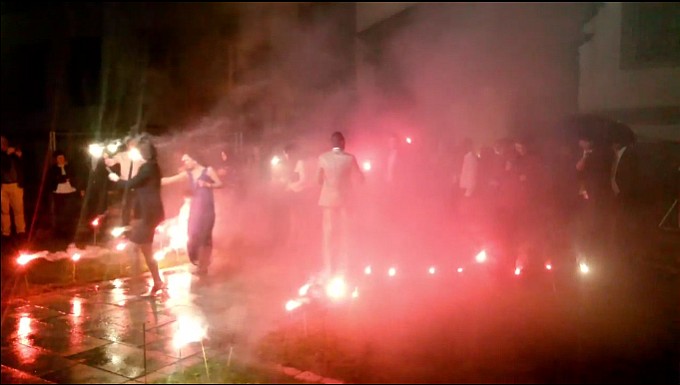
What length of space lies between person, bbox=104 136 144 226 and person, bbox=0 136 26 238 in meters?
2.11

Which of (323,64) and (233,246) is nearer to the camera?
(233,246)

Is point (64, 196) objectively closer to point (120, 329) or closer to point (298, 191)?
point (298, 191)

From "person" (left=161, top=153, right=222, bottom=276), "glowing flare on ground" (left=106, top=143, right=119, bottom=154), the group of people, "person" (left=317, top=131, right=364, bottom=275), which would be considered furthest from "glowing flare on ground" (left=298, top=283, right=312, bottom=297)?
"glowing flare on ground" (left=106, top=143, right=119, bottom=154)

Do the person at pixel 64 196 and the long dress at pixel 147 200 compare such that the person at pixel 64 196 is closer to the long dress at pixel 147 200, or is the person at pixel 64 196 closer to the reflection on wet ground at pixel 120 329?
the reflection on wet ground at pixel 120 329

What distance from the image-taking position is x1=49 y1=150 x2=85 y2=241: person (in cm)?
911

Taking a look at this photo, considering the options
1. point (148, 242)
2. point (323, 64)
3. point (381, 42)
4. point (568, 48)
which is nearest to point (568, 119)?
point (568, 48)

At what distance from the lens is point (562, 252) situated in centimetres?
727

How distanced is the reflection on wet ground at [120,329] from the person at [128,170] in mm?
726

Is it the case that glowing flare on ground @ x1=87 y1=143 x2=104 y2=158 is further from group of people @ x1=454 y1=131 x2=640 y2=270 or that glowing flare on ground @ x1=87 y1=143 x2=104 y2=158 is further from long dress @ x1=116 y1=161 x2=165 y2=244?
group of people @ x1=454 y1=131 x2=640 y2=270

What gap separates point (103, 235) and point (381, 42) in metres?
5.00

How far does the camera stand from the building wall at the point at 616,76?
859 centimetres

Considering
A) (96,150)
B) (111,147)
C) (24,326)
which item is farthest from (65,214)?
(24,326)

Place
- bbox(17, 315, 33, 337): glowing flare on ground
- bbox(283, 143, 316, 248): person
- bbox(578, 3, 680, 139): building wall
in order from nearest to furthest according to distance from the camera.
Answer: bbox(17, 315, 33, 337): glowing flare on ground
bbox(283, 143, 316, 248): person
bbox(578, 3, 680, 139): building wall

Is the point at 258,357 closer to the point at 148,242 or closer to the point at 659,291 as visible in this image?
the point at 148,242
